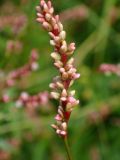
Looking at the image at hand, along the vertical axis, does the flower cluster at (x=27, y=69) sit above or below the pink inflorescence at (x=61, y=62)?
above

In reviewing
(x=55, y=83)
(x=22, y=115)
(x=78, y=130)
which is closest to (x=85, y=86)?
(x=78, y=130)

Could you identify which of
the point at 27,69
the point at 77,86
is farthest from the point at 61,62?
the point at 77,86

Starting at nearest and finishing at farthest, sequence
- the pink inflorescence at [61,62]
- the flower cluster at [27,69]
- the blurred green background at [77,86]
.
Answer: the pink inflorescence at [61,62] < the flower cluster at [27,69] < the blurred green background at [77,86]

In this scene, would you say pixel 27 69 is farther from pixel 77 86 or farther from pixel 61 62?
pixel 77 86

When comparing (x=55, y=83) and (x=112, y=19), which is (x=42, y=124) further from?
(x=55, y=83)

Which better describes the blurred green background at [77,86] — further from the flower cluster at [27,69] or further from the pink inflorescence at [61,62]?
the pink inflorescence at [61,62]

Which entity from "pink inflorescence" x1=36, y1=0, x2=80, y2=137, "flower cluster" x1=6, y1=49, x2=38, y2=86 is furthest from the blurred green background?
"pink inflorescence" x1=36, y1=0, x2=80, y2=137

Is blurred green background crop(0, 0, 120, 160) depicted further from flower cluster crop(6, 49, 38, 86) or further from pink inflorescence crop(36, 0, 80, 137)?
pink inflorescence crop(36, 0, 80, 137)

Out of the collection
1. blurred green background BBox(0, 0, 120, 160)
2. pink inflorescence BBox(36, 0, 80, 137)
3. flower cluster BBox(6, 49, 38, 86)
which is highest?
blurred green background BBox(0, 0, 120, 160)

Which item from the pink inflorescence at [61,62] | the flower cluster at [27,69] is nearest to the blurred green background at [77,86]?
the flower cluster at [27,69]
